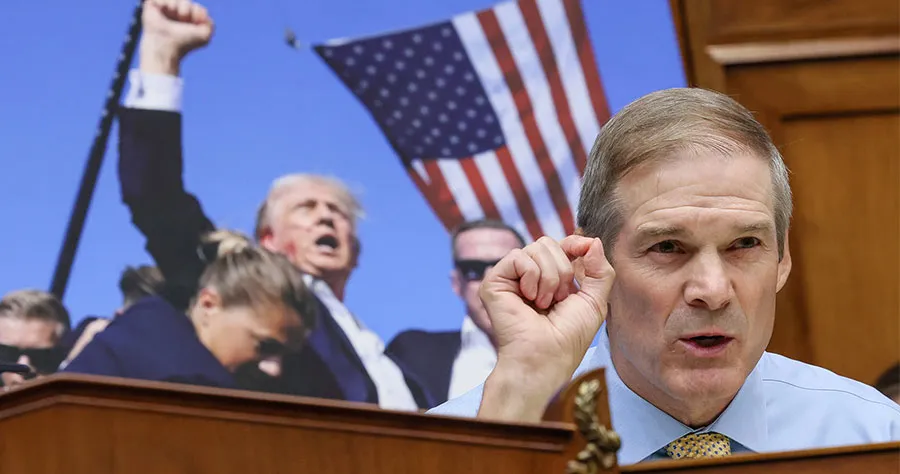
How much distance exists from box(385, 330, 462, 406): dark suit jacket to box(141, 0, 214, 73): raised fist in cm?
114

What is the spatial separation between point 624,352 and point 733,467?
760mm

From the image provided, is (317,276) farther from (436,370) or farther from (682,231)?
(682,231)

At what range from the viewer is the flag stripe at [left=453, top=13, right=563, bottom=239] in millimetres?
3965

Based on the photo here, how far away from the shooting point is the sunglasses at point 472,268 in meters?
3.78

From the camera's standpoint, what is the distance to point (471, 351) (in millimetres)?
3744

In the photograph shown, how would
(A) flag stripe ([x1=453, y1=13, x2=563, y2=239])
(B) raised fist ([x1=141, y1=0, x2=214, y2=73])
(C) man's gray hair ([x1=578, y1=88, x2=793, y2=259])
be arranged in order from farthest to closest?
(A) flag stripe ([x1=453, y1=13, x2=563, y2=239]) < (B) raised fist ([x1=141, y1=0, x2=214, y2=73]) < (C) man's gray hair ([x1=578, y1=88, x2=793, y2=259])

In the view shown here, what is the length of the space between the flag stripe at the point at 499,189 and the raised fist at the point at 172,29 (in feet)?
3.26

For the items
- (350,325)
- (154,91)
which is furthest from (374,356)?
(154,91)

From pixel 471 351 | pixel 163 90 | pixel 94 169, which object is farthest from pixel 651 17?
pixel 94 169

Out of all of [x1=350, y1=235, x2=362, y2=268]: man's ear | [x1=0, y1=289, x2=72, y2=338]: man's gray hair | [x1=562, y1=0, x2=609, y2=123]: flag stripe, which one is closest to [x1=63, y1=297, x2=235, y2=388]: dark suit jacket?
[x1=0, y1=289, x2=72, y2=338]: man's gray hair

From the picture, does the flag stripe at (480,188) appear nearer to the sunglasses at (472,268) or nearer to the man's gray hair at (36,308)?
the sunglasses at (472,268)

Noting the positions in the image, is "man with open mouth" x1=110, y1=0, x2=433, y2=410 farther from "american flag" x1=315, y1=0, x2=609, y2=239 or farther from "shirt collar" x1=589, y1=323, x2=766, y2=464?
"shirt collar" x1=589, y1=323, x2=766, y2=464

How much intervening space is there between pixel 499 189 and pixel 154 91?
3.81 ft

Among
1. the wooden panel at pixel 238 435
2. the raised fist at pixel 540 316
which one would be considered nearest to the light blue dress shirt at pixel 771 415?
the raised fist at pixel 540 316
